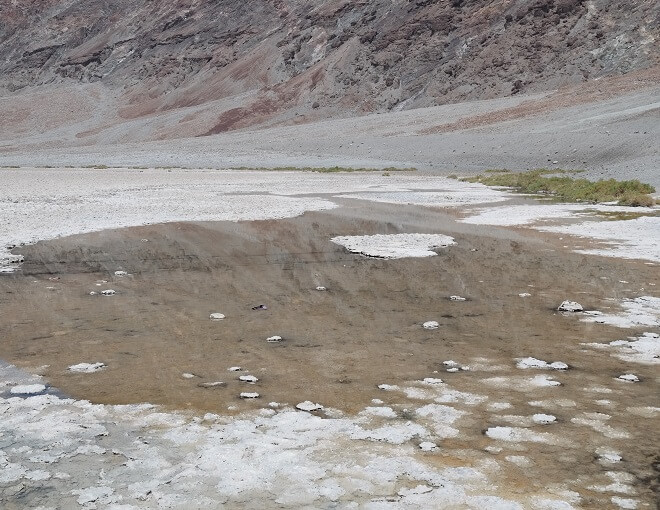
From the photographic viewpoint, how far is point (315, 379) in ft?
19.4

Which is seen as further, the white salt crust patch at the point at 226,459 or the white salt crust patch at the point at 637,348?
the white salt crust patch at the point at 637,348

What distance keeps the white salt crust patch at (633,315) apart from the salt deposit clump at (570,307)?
120 millimetres

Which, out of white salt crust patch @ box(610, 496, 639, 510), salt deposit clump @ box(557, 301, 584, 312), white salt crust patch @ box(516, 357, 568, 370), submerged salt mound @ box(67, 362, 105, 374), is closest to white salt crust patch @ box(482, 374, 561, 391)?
white salt crust patch @ box(516, 357, 568, 370)

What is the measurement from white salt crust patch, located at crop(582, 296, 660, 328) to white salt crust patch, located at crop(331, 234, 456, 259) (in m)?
4.18

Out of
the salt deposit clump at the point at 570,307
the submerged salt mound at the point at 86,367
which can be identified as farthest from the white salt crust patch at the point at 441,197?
the submerged salt mound at the point at 86,367

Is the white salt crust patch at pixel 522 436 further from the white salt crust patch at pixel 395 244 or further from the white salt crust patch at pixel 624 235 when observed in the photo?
the white salt crust patch at pixel 624 235

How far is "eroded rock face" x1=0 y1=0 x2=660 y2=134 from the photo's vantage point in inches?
3241

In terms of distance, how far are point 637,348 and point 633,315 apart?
143 centimetres

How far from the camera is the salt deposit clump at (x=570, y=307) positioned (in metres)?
8.22

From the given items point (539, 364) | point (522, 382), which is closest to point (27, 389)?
point (522, 382)

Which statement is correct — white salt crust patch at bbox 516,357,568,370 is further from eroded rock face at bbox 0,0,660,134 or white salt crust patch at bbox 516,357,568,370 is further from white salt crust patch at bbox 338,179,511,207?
eroded rock face at bbox 0,0,660,134

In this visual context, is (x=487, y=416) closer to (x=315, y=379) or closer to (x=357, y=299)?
(x=315, y=379)

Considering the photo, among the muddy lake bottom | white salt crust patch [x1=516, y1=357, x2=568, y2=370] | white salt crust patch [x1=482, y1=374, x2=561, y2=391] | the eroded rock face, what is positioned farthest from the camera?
the eroded rock face

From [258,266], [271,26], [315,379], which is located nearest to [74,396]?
[315,379]
